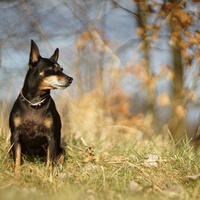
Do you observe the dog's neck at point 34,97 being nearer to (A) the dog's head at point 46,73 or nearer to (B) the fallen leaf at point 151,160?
(A) the dog's head at point 46,73

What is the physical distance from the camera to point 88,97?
4.83m

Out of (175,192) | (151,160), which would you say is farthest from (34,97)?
(175,192)

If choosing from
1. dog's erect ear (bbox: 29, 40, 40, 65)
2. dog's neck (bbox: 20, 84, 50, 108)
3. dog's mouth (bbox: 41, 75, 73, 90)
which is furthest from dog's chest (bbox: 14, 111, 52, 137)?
dog's erect ear (bbox: 29, 40, 40, 65)

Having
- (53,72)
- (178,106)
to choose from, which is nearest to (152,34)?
(178,106)

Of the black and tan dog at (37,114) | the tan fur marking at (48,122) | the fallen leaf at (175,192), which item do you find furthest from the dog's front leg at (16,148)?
the fallen leaf at (175,192)

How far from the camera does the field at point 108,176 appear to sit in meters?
1.99

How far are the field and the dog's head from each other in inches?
33.0

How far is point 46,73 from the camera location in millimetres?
3115

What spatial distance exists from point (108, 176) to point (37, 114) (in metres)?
1.03

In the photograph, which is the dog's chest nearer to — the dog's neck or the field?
the dog's neck

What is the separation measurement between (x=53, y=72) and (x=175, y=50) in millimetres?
2762

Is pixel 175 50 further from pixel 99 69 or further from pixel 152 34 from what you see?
pixel 99 69

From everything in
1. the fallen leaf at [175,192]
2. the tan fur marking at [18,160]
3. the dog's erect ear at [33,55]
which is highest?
the dog's erect ear at [33,55]

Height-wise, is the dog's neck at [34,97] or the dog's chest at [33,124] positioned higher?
the dog's neck at [34,97]
